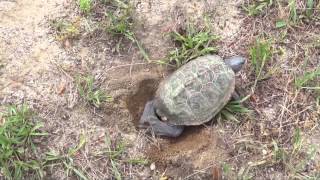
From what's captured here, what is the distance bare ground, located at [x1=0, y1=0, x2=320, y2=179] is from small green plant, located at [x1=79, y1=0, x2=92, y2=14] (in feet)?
0.19

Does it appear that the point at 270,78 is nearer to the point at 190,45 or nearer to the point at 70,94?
the point at 190,45

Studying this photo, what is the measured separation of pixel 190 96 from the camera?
3.12m

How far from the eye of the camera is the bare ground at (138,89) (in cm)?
314

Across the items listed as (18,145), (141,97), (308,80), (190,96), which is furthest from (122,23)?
(308,80)

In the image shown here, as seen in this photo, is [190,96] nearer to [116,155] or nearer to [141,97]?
[141,97]

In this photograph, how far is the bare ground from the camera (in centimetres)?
314

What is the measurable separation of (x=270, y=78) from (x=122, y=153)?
1132 millimetres

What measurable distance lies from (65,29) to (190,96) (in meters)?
1.00

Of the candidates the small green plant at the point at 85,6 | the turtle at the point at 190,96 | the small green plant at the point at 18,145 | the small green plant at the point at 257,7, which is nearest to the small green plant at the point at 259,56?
the turtle at the point at 190,96

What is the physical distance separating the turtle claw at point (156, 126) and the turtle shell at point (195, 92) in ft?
0.12

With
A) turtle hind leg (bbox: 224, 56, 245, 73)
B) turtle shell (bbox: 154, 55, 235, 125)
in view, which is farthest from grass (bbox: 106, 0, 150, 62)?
turtle hind leg (bbox: 224, 56, 245, 73)

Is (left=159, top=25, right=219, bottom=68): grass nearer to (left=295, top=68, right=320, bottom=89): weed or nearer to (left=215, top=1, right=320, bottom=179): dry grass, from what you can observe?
(left=215, top=1, right=320, bottom=179): dry grass

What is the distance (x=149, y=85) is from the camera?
3371 mm

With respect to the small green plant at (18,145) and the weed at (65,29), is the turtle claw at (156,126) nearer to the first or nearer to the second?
the small green plant at (18,145)
